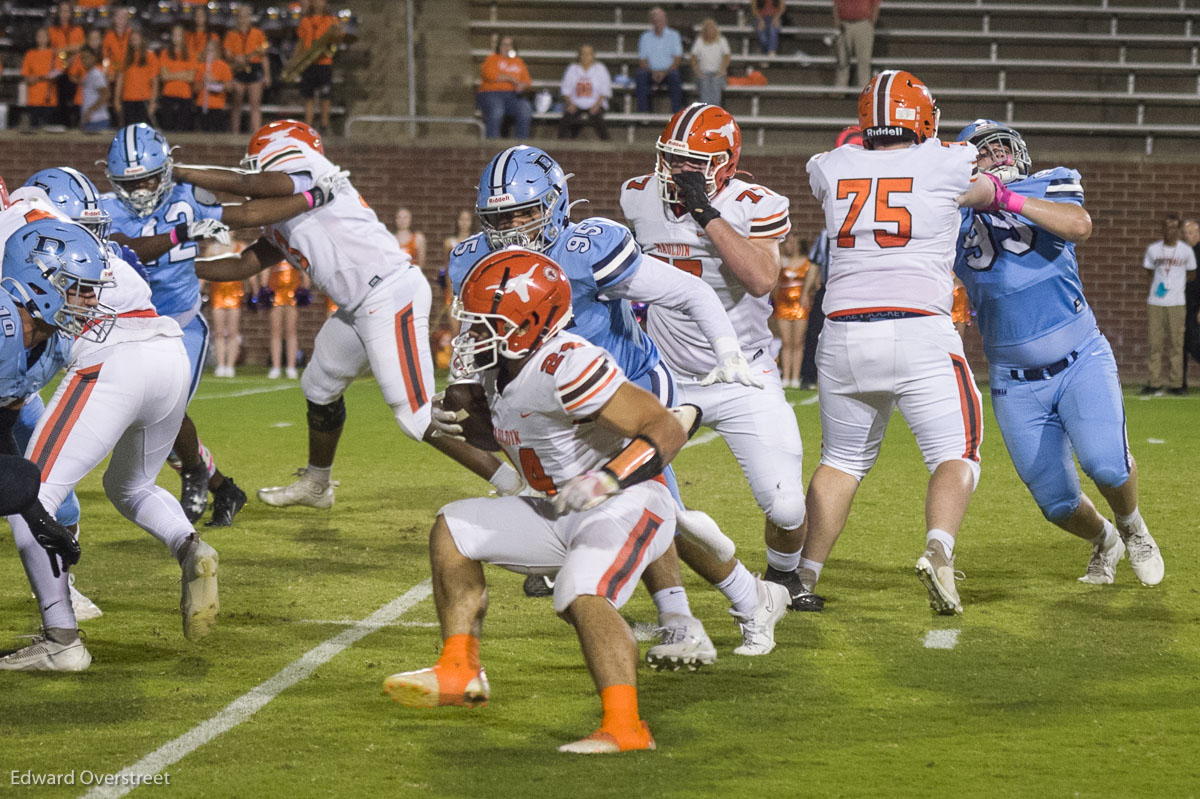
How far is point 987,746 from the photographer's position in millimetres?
3875

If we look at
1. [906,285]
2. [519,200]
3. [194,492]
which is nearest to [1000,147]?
[906,285]

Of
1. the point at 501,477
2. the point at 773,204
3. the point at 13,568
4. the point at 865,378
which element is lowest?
the point at 13,568

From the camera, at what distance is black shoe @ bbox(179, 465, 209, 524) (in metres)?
7.05

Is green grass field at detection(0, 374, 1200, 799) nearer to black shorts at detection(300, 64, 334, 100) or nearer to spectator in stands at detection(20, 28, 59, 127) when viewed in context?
black shorts at detection(300, 64, 334, 100)

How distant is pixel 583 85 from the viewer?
18.1 m

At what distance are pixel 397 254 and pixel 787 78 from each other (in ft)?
44.0

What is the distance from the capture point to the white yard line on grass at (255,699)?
143 inches

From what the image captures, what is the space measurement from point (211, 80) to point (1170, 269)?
11541 millimetres

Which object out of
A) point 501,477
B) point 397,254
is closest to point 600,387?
point 501,477

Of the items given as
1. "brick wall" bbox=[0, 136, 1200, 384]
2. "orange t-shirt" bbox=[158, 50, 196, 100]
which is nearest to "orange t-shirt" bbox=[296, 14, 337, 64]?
"brick wall" bbox=[0, 136, 1200, 384]

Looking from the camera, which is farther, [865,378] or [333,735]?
[865,378]

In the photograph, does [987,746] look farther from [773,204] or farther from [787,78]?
[787,78]

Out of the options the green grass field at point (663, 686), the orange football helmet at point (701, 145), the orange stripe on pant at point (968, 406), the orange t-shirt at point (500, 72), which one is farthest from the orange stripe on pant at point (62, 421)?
the orange t-shirt at point (500, 72)

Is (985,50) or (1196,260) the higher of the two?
(985,50)
